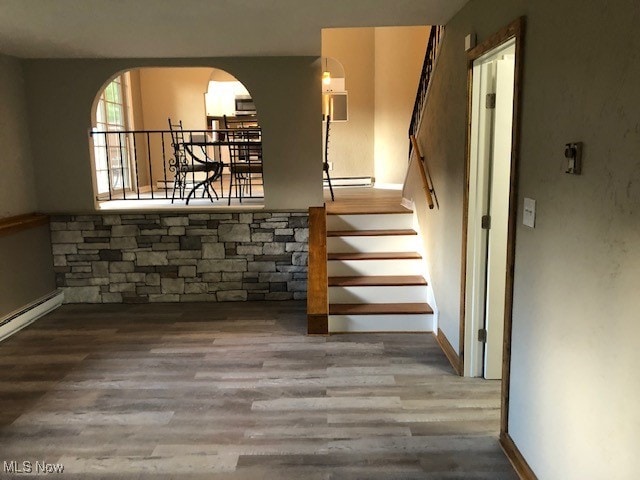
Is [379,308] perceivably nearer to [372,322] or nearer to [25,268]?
[372,322]

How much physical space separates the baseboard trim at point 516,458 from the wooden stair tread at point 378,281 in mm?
1953

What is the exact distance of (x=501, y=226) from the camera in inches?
123

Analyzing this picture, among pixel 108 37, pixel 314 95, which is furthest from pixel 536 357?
pixel 108 37

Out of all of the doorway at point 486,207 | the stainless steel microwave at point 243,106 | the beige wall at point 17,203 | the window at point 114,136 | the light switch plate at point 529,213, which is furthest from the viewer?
the stainless steel microwave at point 243,106

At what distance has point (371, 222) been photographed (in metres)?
5.00

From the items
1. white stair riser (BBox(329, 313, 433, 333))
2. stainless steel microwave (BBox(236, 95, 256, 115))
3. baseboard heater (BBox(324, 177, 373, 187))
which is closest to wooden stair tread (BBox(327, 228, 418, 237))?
white stair riser (BBox(329, 313, 433, 333))

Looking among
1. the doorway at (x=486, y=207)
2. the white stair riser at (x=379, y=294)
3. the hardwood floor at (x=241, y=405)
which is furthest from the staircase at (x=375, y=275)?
the doorway at (x=486, y=207)

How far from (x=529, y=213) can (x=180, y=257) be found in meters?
3.81

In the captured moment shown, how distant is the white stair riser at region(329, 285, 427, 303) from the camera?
4.41 meters

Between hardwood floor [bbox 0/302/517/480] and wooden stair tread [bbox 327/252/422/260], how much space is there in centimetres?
76

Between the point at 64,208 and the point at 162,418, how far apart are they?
3056mm

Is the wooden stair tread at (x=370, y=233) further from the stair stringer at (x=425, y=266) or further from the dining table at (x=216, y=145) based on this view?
the dining table at (x=216, y=145)

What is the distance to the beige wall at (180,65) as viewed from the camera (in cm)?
483

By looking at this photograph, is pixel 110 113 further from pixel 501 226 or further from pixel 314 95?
pixel 501 226
